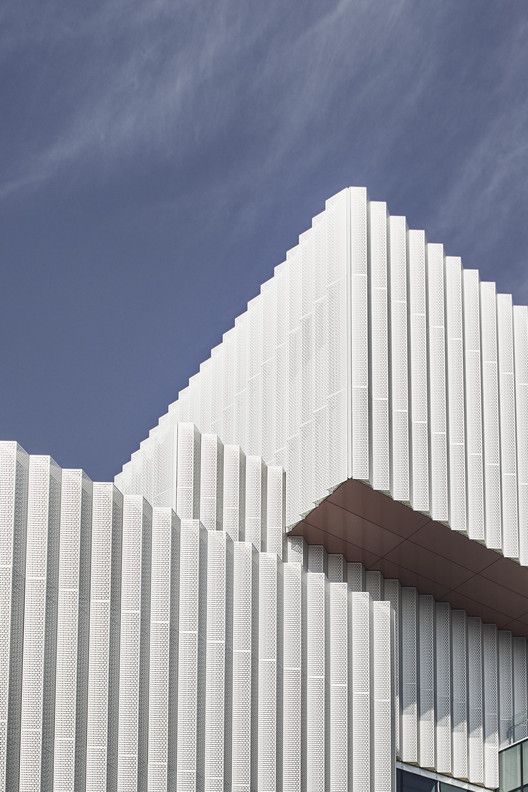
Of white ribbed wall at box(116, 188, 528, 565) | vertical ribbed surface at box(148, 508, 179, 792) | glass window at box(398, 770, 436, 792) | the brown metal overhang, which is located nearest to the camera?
vertical ribbed surface at box(148, 508, 179, 792)

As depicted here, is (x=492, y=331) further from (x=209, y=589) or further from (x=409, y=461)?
(x=209, y=589)

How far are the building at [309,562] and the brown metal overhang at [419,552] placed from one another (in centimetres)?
8

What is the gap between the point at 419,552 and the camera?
52344mm

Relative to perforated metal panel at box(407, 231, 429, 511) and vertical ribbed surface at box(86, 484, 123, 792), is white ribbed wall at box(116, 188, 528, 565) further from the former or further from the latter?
vertical ribbed surface at box(86, 484, 123, 792)

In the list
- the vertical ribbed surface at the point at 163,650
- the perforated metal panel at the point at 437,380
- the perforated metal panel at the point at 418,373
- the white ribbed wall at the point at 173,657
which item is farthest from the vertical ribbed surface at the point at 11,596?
the perforated metal panel at the point at 437,380

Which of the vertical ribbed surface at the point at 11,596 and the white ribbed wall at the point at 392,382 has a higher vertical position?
the white ribbed wall at the point at 392,382

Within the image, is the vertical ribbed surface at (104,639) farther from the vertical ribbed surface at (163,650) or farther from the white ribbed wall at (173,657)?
the vertical ribbed surface at (163,650)

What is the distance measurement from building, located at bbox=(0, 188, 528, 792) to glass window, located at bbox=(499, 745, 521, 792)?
7 centimetres

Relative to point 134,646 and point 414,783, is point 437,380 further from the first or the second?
point 134,646

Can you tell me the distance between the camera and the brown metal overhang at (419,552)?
5066cm

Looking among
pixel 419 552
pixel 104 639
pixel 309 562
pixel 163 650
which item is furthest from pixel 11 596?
pixel 419 552

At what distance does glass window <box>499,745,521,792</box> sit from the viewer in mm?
51688

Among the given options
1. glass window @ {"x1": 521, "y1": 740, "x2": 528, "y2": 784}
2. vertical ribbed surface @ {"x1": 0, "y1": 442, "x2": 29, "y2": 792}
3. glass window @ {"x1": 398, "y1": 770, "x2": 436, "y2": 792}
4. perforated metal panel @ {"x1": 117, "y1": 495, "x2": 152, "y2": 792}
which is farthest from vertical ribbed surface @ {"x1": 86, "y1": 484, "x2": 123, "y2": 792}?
glass window @ {"x1": 521, "y1": 740, "x2": 528, "y2": 784}

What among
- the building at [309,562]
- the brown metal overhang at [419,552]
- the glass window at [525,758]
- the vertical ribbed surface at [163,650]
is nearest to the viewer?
the building at [309,562]
